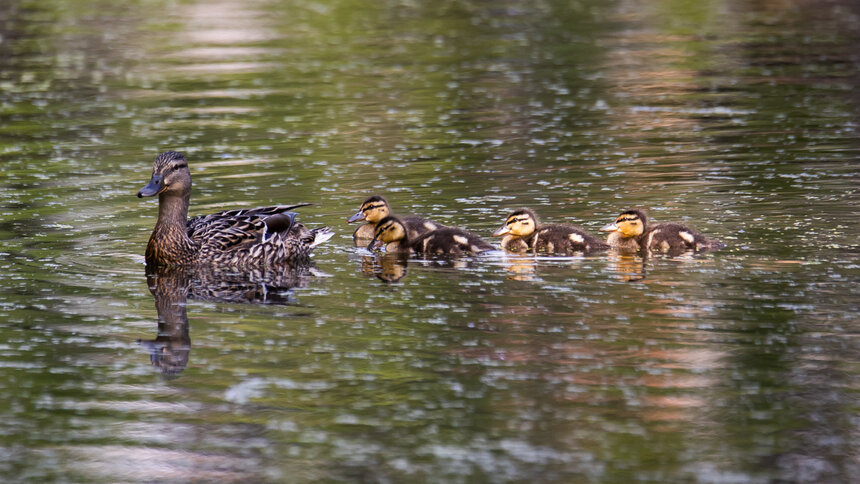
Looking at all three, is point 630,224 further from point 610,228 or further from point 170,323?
point 170,323

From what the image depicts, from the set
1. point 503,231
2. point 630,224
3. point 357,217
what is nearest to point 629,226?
point 630,224

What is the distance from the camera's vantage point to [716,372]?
22.3ft

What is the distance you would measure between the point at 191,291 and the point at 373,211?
6.51ft

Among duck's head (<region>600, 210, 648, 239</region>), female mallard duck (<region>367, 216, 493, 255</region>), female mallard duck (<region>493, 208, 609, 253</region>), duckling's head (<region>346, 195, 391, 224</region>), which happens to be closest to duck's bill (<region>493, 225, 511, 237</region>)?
female mallard duck (<region>493, 208, 609, 253</region>)

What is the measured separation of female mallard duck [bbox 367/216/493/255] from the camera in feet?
31.8

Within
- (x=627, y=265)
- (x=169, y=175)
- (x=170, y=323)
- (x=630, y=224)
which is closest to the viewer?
(x=170, y=323)

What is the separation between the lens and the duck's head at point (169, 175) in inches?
393

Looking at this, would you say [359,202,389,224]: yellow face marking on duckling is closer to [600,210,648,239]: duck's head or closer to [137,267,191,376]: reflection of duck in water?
[137,267,191,376]: reflection of duck in water

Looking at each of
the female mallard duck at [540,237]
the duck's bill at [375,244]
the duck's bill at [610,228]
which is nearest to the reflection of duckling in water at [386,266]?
the duck's bill at [375,244]

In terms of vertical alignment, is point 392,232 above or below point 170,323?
above

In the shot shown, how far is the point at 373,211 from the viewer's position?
1065 cm

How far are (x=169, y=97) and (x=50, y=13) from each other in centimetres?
1228

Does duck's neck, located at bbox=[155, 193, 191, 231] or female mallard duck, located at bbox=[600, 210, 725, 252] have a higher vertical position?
duck's neck, located at bbox=[155, 193, 191, 231]

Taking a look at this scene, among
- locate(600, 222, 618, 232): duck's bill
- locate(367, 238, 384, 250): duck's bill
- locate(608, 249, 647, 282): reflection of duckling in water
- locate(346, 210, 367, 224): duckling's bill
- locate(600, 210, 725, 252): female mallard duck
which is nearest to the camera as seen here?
locate(608, 249, 647, 282): reflection of duckling in water
